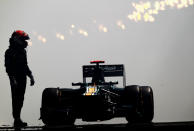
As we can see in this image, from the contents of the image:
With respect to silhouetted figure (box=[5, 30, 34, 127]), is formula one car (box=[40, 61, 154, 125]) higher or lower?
lower

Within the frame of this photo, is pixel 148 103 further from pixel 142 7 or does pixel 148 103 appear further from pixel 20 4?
pixel 20 4

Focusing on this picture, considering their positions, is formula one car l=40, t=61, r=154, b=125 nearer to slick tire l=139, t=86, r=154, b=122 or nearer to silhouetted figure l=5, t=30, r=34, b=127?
slick tire l=139, t=86, r=154, b=122

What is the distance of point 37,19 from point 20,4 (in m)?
0.52

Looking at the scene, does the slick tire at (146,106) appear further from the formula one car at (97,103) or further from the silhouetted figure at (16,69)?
the silhouetted figure at (16,69)

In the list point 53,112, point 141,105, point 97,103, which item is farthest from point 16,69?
point 141,105

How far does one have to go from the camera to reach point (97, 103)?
14.3ft

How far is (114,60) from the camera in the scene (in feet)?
23.8

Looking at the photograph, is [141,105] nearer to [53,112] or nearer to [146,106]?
[146,106]

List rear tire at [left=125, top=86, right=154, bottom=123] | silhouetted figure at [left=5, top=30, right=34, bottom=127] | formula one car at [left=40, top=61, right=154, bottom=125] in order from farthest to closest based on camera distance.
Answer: silhouetted figure at [left=5, top=30, right=34, bottom=127], rear tire at [left=125, top=86, right=154, bottom=123], formula one car at [left=40, top=61, right=154, bottom=125]

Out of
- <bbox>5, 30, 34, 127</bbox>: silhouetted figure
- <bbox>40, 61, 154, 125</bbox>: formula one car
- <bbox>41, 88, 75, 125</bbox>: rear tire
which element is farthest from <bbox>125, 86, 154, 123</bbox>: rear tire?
<bbox>5, 30, 34, 127</bbox>: silhouetted figure

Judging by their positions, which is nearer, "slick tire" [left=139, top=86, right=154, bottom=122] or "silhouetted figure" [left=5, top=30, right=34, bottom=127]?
"slick tire" [left=139, top=86, right=154, bottom=122]

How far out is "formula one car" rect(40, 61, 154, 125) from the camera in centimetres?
440

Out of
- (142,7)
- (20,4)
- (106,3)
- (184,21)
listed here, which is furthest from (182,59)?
(20,4)

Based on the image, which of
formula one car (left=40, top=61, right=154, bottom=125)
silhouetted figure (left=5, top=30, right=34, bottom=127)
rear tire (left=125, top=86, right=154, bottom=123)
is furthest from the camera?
silhouetted figure (left=5, top=30, right=34, bottom=127)
